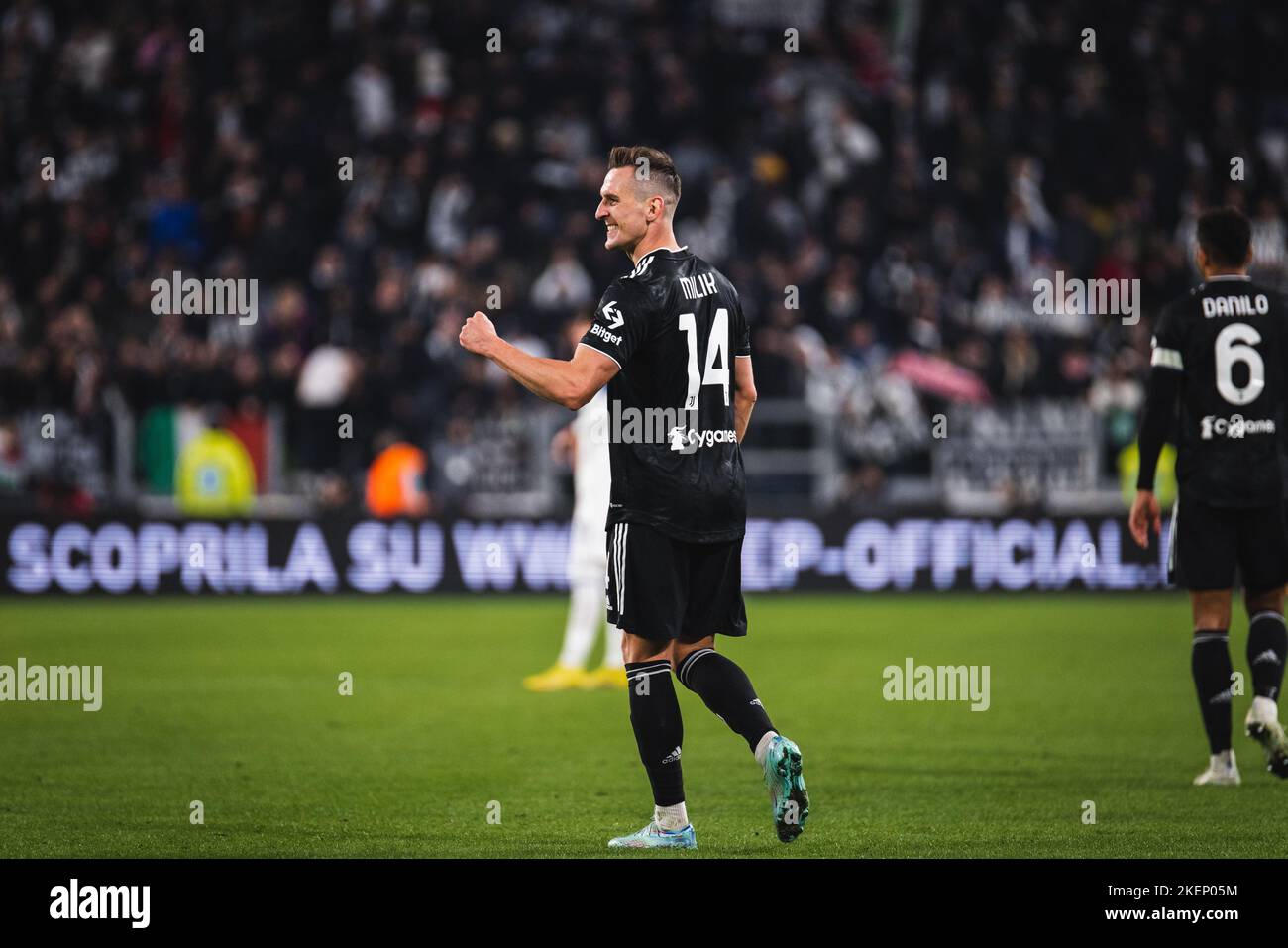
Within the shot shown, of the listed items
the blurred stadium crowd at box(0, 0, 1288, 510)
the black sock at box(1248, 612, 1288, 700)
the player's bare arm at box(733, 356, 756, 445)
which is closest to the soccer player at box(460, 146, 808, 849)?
the player's bare arm at box(733, 356, 756, 445)

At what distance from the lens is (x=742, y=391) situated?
7.15 metres

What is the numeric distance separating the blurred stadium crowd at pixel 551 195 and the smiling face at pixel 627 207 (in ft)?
41.2

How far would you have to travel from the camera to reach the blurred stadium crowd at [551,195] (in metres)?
19.8

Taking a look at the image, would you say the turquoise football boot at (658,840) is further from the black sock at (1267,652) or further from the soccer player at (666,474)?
the black sock at (1267,652)

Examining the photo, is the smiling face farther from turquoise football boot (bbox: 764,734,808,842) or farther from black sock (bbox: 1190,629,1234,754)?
black sock (bbox: 1190,629,1234,754)

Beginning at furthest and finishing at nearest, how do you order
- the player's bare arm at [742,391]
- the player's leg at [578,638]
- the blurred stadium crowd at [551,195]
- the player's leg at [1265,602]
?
1. the blurred stadium crowd at [551,195]
2. the player's leg at [578,638]
3. the player's leg at [1265,602]
4. the player's bare arm at [742,391]

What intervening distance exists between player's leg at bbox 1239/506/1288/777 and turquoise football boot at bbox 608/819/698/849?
2723 mm

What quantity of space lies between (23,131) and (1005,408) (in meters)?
13.1

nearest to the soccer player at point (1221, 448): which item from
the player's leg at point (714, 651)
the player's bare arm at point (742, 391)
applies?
the player's bare arm at point (742, 391)

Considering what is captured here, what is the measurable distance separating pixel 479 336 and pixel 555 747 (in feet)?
12.6

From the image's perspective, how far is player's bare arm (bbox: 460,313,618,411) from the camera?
643 cm

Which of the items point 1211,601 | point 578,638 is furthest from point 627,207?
point 578,638

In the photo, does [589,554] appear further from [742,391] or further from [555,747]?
[742,391]

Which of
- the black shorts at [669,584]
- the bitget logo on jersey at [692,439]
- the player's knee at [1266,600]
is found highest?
the bitget logo on jersey at [692,439]
